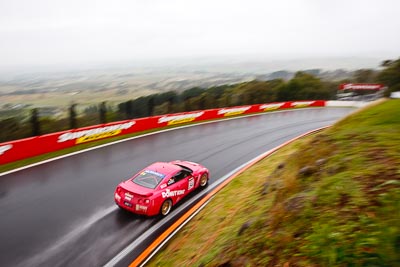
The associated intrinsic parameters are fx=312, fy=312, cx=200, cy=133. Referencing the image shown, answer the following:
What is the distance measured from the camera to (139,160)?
13805mm

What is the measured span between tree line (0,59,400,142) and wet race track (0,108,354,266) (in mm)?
3120

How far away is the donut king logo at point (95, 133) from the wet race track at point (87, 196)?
53.9 inches

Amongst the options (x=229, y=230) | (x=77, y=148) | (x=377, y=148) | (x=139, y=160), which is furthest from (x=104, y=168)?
(x=377, y=148)

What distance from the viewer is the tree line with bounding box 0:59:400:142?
604 inches

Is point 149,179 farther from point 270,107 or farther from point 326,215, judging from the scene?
point 270,107

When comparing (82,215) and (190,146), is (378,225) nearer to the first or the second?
(82,215)

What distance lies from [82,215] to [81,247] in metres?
1.53

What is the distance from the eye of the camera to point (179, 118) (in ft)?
71.9

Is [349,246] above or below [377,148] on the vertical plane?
below

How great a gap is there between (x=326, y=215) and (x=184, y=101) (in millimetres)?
22007

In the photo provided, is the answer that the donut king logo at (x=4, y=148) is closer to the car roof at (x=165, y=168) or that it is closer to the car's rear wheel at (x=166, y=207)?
the car roof at (x=165, y=168)

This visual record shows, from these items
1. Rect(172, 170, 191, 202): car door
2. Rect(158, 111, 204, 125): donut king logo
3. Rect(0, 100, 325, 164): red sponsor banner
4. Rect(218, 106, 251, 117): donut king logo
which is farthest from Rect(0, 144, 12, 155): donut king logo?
Rect(218, 106, 251, 117): donut king logo

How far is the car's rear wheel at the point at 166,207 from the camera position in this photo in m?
8.99

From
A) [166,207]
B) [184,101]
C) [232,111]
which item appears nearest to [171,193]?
[166,207]
